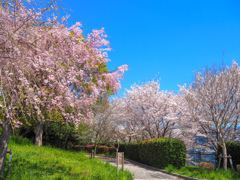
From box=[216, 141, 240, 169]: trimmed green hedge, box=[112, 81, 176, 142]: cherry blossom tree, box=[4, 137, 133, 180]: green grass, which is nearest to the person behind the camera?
box=[4, 137, 133, 180]: green grass

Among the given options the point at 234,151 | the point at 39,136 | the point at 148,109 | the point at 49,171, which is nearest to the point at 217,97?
the point at 234,151

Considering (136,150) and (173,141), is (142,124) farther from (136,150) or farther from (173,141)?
(173,141)

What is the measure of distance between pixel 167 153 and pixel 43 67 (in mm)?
9531

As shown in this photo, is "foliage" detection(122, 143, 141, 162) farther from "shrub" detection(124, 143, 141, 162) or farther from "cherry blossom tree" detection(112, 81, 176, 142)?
"cherry blossom tree" detection(112, 81, 176, 142)

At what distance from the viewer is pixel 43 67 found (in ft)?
21.2

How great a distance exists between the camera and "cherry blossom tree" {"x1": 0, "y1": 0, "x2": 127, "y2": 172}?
417cm

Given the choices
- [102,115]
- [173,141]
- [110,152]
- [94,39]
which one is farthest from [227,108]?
[110,152]

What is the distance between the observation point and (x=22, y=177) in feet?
18.9

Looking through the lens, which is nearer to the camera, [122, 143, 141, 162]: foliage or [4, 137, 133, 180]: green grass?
[4, 137, 133, 180]: green grass

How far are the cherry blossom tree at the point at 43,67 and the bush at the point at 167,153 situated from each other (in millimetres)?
5430

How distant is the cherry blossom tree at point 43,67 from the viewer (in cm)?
417

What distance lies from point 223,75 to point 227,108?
79.6 inches

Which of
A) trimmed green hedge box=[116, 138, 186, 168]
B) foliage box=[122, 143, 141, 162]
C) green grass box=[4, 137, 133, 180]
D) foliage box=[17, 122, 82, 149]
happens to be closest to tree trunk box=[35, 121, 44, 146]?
foliage box=[17, 122, 82, 149]

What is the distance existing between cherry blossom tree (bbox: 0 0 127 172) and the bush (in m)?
5.43
